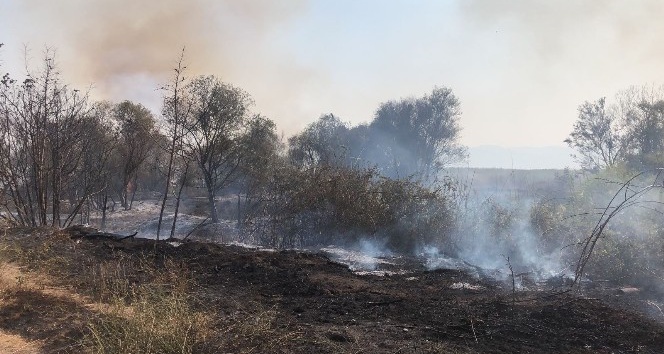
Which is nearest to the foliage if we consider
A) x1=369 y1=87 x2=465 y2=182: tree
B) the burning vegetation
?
x1=369 y1=87 x2=465 y2=182: tree

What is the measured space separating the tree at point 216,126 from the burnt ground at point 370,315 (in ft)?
52.1

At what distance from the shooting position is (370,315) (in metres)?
4.85

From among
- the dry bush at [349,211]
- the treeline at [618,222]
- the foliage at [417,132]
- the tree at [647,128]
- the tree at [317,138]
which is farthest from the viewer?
the foliage at [417,132]

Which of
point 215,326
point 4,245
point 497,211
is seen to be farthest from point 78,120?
point 497,211

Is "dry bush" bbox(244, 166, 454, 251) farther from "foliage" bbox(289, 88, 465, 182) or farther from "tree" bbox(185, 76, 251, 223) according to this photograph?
"foliage" bbox(289, 88, 465, 182)

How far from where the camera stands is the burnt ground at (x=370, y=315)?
A: 13.1 feet

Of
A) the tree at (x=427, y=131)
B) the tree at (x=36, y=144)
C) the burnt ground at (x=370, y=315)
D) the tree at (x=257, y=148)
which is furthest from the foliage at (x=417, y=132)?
the burnt ground at (x=370, y=315)

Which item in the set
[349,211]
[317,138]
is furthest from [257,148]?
[349,211]

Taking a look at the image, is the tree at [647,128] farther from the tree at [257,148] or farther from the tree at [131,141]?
the tree at [131,141]

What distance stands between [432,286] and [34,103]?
10.7 meters

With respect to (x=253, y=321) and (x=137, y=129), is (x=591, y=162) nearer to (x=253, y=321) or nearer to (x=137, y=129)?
(x=137, y=129)

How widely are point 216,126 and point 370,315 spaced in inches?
799

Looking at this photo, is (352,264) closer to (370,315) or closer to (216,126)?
(370,315)

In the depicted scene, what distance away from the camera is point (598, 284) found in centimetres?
759
